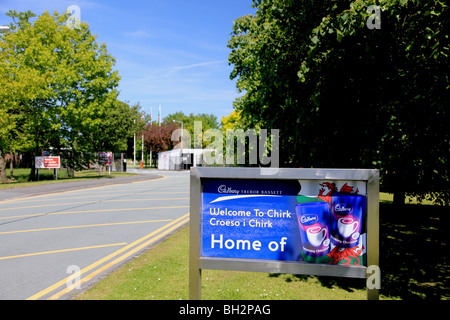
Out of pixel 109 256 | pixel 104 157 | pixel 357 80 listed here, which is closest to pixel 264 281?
pixel 109 256

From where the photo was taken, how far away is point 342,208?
3.22 metres

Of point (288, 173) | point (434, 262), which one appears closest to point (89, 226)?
point (288, 173)

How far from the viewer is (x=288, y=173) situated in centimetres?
326

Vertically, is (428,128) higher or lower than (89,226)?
higher

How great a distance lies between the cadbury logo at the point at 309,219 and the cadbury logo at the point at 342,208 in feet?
0.67

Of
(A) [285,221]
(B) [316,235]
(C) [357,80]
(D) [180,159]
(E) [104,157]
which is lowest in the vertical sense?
(B) [316,235]

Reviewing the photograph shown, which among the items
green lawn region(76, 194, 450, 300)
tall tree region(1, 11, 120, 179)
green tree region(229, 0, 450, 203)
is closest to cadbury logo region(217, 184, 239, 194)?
green lawn region(76, 194, 450, 300)

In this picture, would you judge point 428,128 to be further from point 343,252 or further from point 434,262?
point 343,252

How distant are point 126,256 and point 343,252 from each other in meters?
4.56

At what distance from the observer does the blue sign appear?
131 inches

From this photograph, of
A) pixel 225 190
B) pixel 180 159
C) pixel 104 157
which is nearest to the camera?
pixel 225 190

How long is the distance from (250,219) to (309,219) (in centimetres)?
58

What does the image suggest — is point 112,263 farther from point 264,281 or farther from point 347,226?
point 347,226

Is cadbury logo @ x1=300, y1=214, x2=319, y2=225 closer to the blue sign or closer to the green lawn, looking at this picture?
the blue sign
